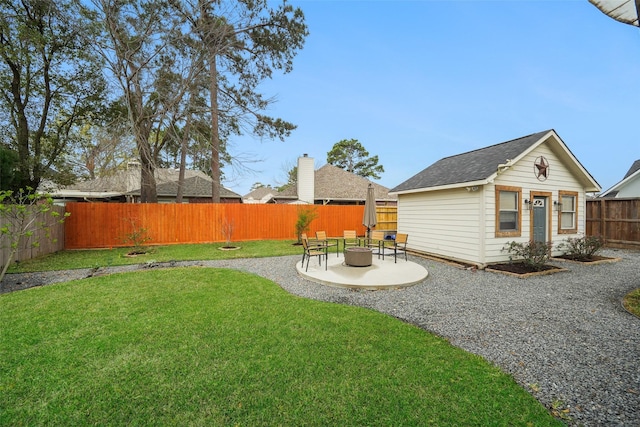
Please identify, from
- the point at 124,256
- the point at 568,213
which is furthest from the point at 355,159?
the point at 124,256

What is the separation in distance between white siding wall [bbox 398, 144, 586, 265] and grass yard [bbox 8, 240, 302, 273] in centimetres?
548

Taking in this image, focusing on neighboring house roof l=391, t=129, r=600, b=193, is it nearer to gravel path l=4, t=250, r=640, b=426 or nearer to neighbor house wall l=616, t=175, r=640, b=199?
gravel path l=4, t=250, r=640, b=426

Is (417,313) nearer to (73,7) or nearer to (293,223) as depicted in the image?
(293,223)

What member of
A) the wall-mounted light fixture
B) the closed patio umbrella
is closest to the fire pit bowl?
the closed patio umbrella

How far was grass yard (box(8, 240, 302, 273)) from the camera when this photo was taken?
26.9ft

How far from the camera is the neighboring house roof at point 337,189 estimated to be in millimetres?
22672

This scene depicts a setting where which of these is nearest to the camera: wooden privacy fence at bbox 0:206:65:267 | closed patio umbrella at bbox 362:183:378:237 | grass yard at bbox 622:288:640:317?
grass yard at bbox 622:288:640:317

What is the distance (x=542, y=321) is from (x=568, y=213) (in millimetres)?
8484

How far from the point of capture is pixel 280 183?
135 feet

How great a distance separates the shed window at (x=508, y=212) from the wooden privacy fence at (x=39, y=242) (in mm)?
13102

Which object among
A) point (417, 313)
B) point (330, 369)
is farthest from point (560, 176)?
point (330, 369)

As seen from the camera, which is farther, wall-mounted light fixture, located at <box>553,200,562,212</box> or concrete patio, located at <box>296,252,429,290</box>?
wall-mounted light fixture, located at <box>553,200,562,212</box>

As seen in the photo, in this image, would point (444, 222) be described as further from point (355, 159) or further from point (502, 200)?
point (355, 159)

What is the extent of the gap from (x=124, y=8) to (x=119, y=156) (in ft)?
20.6
